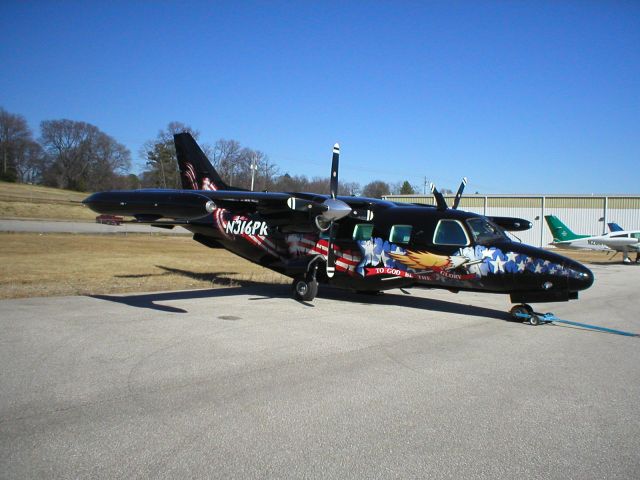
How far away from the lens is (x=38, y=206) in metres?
54.9

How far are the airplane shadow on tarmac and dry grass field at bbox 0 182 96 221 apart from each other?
39276 millimetres

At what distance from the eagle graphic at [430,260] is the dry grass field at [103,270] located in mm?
6548

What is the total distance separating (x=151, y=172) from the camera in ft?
225

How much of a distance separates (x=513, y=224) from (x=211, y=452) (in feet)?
41.7

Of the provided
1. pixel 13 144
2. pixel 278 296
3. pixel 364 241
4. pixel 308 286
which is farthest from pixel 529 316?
pixel 13 144

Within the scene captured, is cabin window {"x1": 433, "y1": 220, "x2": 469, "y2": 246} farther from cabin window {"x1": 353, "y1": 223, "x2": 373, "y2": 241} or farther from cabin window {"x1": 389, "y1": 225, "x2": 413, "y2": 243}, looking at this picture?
cabin window {"x1": 353, "y1": 223, "x2": 373, "y2": 241}

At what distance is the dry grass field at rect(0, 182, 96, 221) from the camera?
172ft

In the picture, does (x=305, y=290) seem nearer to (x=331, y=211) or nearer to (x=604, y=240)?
(x=331, y=211)

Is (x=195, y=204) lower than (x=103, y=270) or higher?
higher

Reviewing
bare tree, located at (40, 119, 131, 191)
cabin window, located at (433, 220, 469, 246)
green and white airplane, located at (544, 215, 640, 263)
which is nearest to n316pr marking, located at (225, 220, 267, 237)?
cabin window, located at (433, 220, 469, 246)

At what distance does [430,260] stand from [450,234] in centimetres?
75

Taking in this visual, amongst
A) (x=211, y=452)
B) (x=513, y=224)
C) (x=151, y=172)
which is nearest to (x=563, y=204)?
(x=513, y=224)

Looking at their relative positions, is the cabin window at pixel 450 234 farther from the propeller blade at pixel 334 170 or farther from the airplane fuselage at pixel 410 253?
the propeller blade at pixel 334 170

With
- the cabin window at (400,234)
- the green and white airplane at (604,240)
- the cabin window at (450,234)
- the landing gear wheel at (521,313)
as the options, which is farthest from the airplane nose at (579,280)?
the green and white airplane at (604,240)
